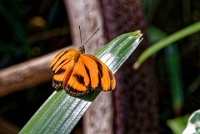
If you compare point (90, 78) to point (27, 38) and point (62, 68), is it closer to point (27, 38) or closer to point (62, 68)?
point (62, 68)

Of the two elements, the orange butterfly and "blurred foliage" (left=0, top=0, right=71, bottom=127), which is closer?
the orange butterfly

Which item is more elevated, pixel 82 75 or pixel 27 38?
pixel 82 75

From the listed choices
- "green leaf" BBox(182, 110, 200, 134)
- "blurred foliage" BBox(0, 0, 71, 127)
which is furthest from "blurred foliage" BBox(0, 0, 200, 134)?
"green leaf" BBox(182, 110, 200, 134)

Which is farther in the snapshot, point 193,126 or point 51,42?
point 51,42

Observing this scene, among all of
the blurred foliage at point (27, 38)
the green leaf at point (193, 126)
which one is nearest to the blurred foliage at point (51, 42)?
the blurred foliage at point (27, 38)

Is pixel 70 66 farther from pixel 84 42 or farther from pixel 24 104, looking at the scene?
pixel 24 104

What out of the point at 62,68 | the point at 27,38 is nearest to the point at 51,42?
the point at 27,38

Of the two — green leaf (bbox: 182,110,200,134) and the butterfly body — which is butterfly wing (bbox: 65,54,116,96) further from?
green leaf (bbox: 182,110,200,134)
